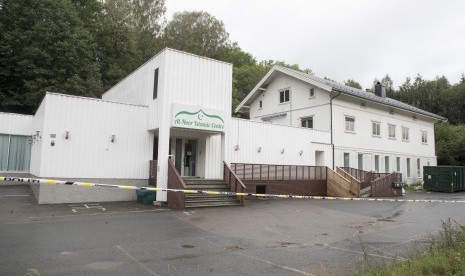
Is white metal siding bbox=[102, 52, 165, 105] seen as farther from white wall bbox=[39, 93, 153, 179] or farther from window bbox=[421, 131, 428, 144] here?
window bbox=[421, 131, 428, 144]

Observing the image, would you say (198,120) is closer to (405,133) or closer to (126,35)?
(405,133)

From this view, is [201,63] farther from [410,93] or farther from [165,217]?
[410,93]

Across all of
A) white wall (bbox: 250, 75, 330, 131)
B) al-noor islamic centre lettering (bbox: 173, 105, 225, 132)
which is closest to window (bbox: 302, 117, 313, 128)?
white wall (bbox: 250, 75, 330, 131)

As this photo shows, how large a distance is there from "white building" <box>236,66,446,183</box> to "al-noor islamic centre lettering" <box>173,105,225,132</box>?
11.5m

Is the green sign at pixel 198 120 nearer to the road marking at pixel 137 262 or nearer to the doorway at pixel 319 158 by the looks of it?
the road marking at pixel 137 262

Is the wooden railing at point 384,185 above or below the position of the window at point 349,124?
below

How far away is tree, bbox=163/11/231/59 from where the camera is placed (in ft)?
154

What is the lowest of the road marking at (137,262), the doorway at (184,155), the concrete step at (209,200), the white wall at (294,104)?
the road marking at (137,262)

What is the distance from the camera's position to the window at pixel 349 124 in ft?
89.9

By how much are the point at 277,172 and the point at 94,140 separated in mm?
10240

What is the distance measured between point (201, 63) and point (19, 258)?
40.5 feet

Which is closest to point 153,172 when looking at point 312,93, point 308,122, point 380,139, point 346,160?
point 308,122

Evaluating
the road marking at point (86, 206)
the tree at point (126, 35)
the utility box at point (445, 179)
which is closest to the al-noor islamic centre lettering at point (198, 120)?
the road marking at point (86, 206)

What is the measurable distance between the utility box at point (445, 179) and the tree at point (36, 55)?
3054cm
